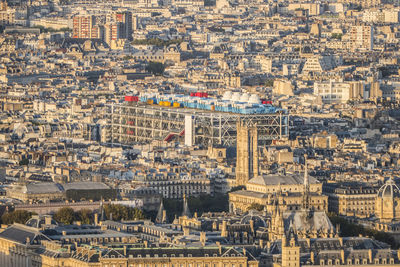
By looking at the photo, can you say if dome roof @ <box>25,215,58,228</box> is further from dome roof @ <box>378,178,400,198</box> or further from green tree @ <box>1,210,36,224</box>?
dome roof @ <box>378,178,400,198</box>

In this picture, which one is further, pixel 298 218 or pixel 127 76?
pixel 127 76

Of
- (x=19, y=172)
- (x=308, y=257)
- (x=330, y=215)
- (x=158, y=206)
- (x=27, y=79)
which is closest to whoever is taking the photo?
(x=308, y=257)

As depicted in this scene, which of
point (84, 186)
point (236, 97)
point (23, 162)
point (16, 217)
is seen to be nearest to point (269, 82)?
point (236, 97)

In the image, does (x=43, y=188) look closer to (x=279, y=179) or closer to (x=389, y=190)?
(x=279, y=179)

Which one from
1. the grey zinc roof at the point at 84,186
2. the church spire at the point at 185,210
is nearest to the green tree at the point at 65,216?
the church spire at the point at 185,210

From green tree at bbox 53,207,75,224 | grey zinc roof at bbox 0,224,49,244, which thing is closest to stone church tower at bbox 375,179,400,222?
green tree at bbox 53,207,75,224

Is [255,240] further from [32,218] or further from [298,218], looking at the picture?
[32,218]

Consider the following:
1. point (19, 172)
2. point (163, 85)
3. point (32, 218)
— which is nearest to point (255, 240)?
point (32, 218)

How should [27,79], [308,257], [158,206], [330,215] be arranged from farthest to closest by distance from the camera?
[27,79] < [158,206] < [330,215] < [308,257]
